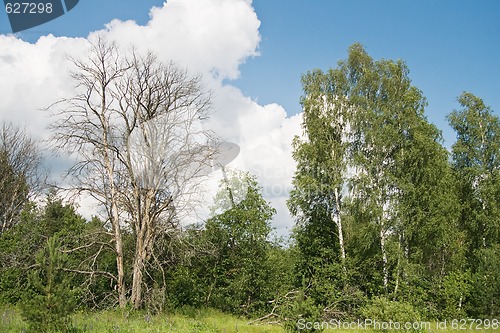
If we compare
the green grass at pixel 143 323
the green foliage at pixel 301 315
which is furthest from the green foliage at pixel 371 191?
the green foliage at pixel 301 315

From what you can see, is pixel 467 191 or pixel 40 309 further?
pixel 467 191

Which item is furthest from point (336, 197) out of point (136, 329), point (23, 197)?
point (23, 197)

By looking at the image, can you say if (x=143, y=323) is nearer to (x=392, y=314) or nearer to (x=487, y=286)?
(x=392, y=314)

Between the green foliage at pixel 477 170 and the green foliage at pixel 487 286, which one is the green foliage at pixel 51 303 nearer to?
the green foliage at pixel 487 286

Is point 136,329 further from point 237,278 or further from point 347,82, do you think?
point 347,82

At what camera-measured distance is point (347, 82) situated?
2095cm

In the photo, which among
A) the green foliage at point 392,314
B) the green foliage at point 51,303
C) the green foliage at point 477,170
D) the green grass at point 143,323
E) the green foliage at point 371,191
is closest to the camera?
the green foliage at point 51,303

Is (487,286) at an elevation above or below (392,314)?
above

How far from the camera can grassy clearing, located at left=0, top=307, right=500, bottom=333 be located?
33.4ft

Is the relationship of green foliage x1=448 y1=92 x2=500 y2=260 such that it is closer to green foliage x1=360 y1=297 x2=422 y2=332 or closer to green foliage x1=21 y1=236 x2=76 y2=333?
green foliage x1=360 y1=297 x2=422 y2=332

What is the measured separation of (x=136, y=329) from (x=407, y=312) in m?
9.22

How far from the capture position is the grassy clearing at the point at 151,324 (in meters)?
10.2

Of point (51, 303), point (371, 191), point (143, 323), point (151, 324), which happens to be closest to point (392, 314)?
point (371, 191)

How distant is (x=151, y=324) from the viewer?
1189 centimetres
